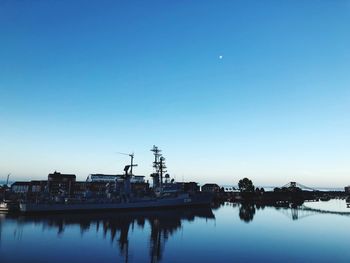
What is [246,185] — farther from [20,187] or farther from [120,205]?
[20,187]

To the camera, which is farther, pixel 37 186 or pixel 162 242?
pixel 37 186

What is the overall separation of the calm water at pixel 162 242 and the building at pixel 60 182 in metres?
56.2

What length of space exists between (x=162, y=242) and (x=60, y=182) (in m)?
90.4

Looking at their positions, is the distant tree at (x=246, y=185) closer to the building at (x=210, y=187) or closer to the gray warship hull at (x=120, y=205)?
the building at (x=210, y=187)

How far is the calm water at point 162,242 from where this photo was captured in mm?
35625

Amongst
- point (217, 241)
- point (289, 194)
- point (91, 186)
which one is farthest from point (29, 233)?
point (289, 194)

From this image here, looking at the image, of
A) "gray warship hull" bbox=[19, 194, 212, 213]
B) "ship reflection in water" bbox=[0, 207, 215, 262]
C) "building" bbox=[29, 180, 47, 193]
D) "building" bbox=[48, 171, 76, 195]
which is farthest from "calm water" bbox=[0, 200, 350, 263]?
"building" bbox=[29, 180, 47, 193]

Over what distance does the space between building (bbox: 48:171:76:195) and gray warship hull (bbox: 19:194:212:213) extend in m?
38.3

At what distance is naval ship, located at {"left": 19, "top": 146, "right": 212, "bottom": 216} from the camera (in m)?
76.6

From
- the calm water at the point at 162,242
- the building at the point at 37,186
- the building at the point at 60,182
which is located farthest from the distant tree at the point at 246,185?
the building at the point at 37,186

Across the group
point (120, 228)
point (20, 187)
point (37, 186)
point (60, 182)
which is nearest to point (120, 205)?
point (120, 228)

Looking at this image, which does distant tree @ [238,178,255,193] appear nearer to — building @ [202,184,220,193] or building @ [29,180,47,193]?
building @ [202,184,220,193]

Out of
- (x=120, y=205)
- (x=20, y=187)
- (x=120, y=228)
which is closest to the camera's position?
(x=120, y=228)

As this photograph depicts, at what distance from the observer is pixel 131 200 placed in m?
89.7
